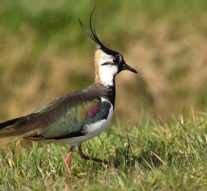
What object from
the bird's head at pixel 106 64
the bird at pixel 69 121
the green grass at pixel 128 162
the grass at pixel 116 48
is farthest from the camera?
the grass at pixel 116 48

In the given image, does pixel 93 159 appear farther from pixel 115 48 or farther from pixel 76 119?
pixel 115 48

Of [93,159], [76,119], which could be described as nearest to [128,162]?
[93,159]

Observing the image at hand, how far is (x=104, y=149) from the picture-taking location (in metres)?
6.78

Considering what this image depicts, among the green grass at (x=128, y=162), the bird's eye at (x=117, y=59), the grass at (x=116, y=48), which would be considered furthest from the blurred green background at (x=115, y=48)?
the bird's eye at (x=117, y=59)

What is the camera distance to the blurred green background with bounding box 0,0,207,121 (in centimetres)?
1111

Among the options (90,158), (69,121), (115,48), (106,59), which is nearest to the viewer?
(69,121)

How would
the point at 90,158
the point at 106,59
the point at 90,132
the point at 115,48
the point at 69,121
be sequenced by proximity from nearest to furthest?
the point at 90,132, the point at 69,121, the point at 90,158, the point at 106,59, the point at 115,48

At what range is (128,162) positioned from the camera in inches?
248

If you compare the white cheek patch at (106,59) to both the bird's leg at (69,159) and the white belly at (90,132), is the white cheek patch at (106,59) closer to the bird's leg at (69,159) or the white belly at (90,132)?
the white belly at (90,132)

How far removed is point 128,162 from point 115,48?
516 centimetres

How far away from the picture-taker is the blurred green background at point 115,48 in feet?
36.4

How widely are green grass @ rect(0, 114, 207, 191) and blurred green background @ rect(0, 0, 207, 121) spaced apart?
3.63 m

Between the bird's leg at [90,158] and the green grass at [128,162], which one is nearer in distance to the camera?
the green grass at [128,162]

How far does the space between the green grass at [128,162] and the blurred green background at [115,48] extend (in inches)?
143
